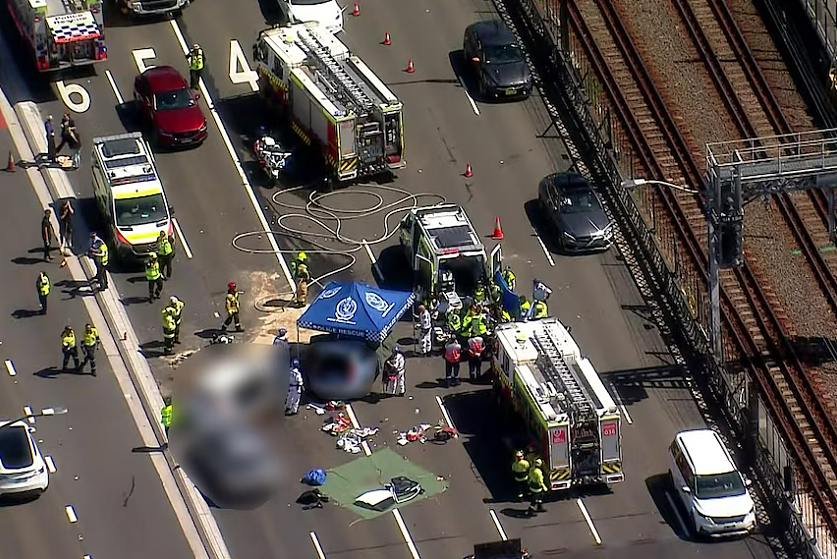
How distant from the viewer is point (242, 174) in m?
84.8

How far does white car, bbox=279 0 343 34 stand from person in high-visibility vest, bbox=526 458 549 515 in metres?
25.6

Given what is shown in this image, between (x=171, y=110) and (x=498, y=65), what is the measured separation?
11939 mm

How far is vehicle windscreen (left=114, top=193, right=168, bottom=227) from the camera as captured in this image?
79.3 meters

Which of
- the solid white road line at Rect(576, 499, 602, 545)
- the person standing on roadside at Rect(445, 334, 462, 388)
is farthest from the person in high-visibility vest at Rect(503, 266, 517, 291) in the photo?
the solid white road line at Rect(576, 499, 602, 545)

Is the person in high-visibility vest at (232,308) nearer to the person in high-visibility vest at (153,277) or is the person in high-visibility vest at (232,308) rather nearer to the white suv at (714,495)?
the person in high-visibility vest at (153,277)

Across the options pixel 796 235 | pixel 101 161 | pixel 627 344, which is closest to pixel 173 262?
pixel 101 161

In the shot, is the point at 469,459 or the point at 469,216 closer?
the point at 469,459

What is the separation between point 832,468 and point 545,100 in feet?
68.7

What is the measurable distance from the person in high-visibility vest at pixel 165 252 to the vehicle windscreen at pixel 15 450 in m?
11.1

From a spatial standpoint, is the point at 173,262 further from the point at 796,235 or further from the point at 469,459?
the point at 796,235

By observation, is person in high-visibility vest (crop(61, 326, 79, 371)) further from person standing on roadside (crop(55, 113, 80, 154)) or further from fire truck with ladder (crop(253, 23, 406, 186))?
fire truck with ladder (crop(253, 23, 406, 186))

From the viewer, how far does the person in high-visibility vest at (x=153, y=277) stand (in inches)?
3059

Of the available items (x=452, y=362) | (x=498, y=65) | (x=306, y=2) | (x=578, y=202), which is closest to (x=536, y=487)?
(x=452, y=362)

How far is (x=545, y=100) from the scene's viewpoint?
88.2 meters
